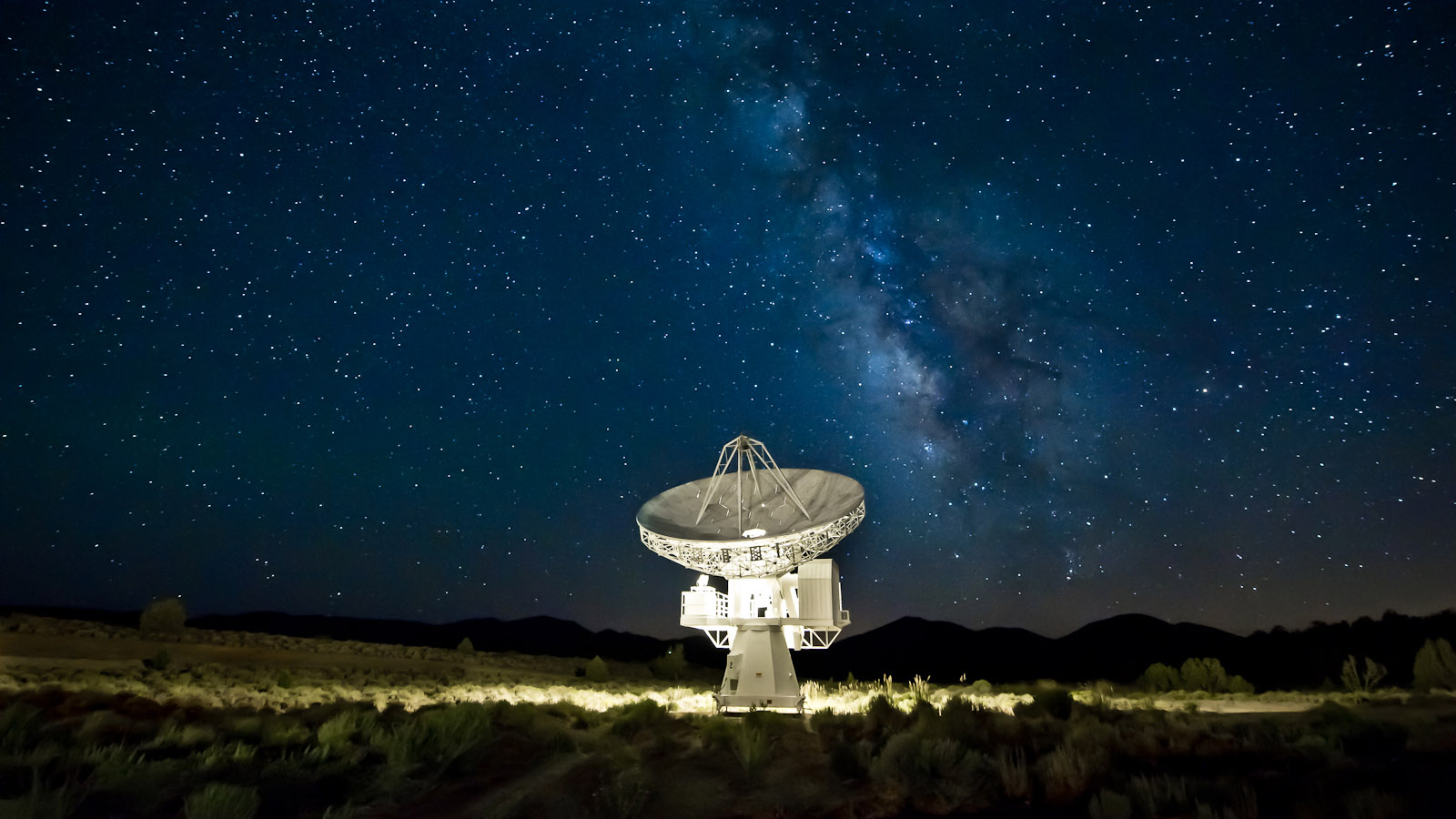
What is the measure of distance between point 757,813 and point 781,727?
19.1 feet

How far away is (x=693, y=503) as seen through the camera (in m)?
23.2

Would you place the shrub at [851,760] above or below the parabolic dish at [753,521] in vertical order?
below

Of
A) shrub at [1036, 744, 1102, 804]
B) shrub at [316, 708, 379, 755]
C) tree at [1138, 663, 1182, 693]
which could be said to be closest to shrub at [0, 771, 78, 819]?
shrub at [316, 708, 379, 755]

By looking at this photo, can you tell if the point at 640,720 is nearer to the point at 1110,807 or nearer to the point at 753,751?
the point at 753,751

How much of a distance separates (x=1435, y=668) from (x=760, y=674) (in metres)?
19.2

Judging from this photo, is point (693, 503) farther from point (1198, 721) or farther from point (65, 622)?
point (65, 622)

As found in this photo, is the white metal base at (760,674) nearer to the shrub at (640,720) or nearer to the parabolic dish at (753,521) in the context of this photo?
the parabolic dish at (753,521)

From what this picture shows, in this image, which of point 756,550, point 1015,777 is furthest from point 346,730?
point 756,550

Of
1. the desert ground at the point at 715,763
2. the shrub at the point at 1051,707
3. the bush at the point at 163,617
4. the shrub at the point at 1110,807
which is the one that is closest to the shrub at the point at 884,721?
the desert ground at the point at 715,763

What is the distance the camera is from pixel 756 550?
19906mm

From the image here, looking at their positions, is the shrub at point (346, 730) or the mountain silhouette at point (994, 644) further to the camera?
the mountain silhouette at point (994, 644)

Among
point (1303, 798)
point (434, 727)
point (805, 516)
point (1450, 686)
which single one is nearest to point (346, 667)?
point (805, 516)

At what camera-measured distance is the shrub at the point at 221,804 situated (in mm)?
6364

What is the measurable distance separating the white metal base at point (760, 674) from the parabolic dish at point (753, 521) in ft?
5.90
